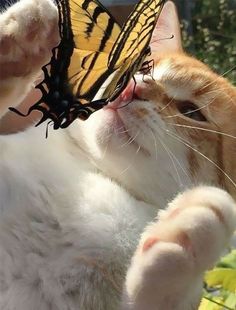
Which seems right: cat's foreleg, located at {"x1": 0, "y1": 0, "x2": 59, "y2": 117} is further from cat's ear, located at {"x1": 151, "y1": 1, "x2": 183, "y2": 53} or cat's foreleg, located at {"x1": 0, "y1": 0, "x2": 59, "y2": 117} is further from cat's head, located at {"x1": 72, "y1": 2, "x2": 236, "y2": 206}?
cat's ear, located at {"x1": 151, "y1": 1, "x2": 183, "y2": 53}

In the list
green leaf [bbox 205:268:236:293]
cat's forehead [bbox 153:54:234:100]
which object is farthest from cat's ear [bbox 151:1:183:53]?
green leaf [bbox 205:268:236:293]

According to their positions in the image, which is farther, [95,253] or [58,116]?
[95,253]

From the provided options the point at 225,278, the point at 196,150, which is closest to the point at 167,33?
the point at 196,150

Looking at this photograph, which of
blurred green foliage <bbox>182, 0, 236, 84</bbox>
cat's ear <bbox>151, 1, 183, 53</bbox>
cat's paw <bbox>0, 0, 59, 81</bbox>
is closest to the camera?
cat's paw <bbox>0, 0, 59, 81</bbox>

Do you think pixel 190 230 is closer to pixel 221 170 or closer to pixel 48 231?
pixel 48 231

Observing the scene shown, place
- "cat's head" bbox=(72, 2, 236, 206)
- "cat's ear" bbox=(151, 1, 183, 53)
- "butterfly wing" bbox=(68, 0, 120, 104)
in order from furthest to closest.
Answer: "cat's ear" bbox=(151, 1, 183, 53) < "cat's head" bbox=(72, 2, 236, 206) < "butterfly wing" bbox=(68, 0, 120, 104)

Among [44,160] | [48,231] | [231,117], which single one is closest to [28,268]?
[48,231]

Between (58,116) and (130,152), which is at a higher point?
(58,116)

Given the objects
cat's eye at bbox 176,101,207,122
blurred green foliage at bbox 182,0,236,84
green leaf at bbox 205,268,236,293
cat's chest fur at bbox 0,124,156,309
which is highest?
cat's eye at bbox 176,101,207,122

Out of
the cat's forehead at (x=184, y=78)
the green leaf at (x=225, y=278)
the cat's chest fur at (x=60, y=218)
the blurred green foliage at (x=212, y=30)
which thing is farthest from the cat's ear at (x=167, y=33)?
the blurred green foliage at (x=212, y=30)
